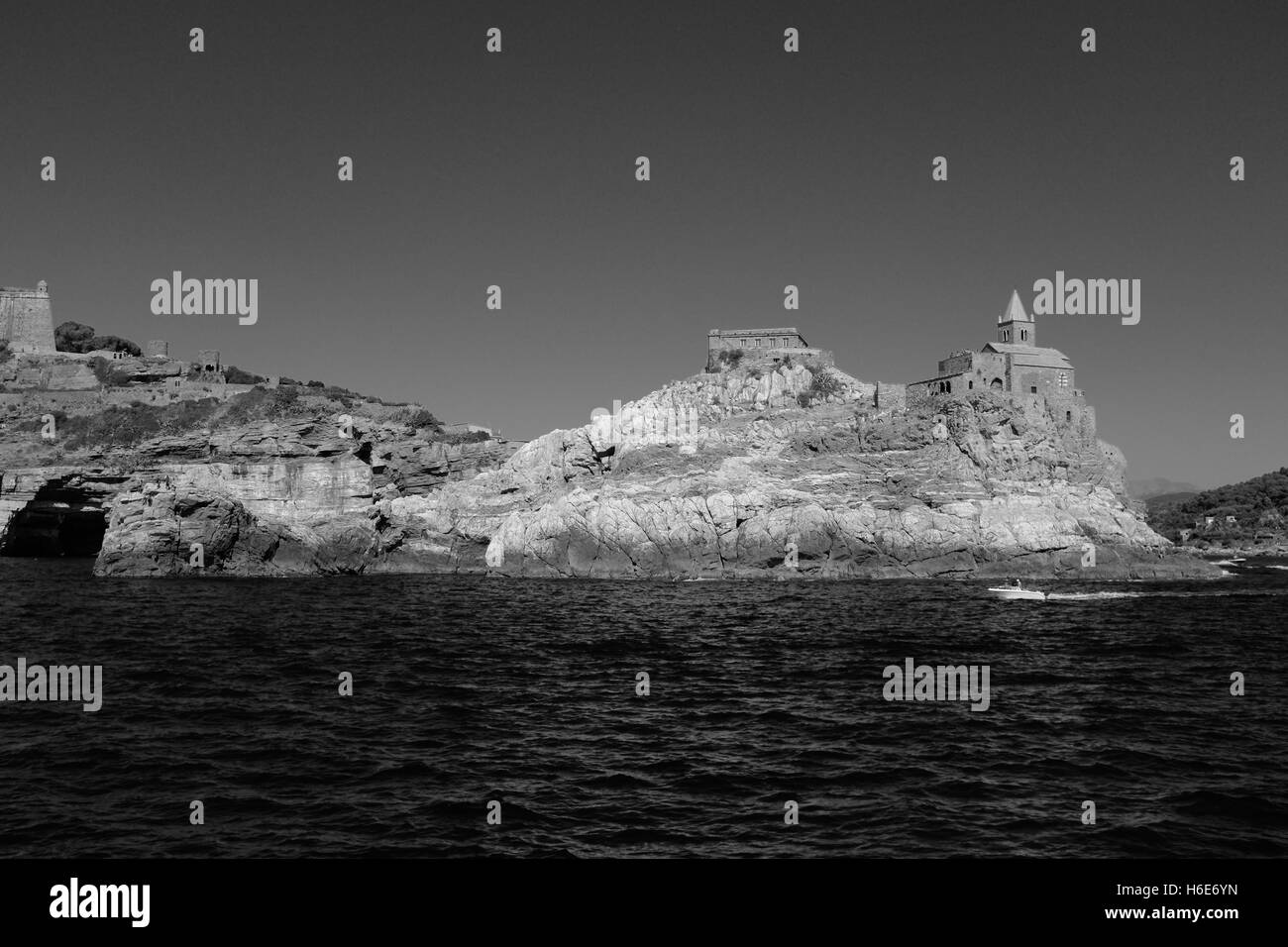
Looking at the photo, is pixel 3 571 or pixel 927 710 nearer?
pixel 927 710

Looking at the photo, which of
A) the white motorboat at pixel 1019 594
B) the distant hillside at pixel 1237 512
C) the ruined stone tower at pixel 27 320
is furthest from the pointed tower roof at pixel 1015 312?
the ruined stone tower at pixel 27 320

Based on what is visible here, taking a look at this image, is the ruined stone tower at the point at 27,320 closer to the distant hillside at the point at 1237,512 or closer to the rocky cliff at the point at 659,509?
the rocky cliff at the point at 659,509

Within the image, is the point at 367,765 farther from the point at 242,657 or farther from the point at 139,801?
the point at 242,657

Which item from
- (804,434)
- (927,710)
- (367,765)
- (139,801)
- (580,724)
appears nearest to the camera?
(139,801)

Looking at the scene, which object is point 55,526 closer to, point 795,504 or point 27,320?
point 27,320

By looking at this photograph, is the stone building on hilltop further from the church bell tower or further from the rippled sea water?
the rippled sea water
